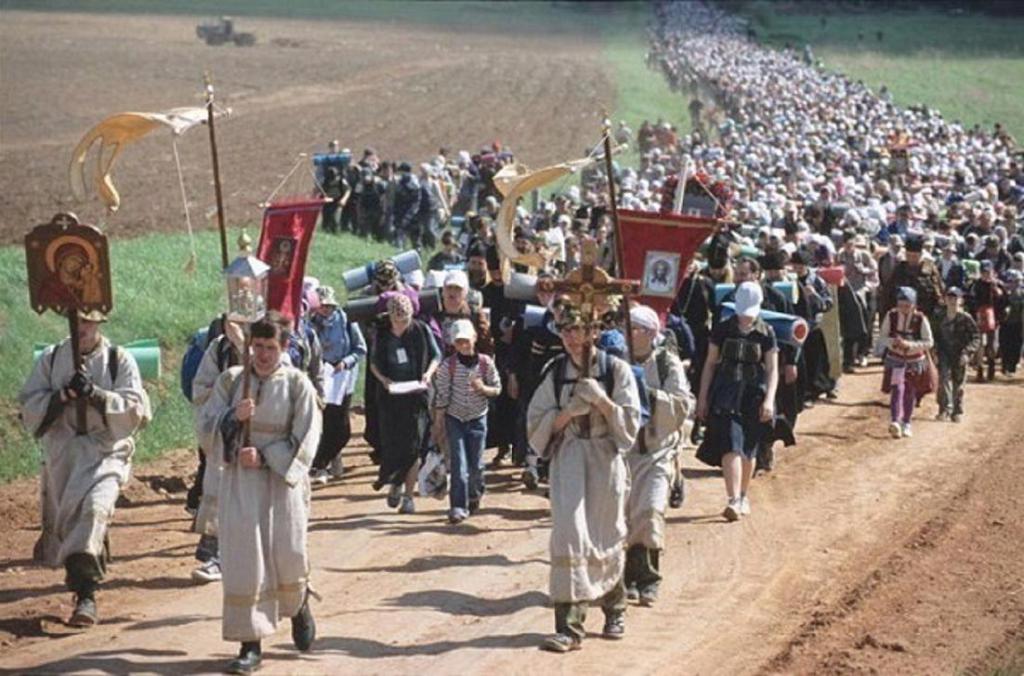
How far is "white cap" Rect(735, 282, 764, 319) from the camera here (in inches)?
690

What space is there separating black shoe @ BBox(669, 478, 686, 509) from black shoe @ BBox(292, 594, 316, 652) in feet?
14.4

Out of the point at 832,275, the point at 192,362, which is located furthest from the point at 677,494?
the point at 832,275

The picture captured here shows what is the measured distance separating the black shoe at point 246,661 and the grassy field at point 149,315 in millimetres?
7351

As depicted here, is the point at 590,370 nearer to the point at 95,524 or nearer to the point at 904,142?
the point at 95,524

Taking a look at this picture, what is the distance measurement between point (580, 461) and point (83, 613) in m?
3.20

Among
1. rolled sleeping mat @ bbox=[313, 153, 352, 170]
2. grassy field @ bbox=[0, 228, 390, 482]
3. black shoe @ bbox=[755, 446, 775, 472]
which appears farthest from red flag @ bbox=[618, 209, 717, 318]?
rolled sleeping mat @ bbox=[313, 153, 352, 170]

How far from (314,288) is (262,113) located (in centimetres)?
3966

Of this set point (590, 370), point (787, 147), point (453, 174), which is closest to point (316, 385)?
point (590, 370)

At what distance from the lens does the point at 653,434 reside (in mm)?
14609

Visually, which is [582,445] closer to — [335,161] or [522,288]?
[522,288]

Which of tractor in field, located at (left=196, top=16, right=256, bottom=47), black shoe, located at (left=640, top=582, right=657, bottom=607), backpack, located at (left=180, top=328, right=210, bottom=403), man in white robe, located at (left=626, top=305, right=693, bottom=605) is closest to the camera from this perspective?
man in white robe, located at (left=626, top=305, right=693, bottom=605)

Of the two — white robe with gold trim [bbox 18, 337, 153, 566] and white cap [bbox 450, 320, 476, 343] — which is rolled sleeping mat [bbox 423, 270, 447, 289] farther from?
white robe with gold trim [bbox 18, 337, 153, 566]

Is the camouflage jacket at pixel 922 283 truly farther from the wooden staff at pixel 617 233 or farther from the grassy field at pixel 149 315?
the wooden staff at pixel 617 233

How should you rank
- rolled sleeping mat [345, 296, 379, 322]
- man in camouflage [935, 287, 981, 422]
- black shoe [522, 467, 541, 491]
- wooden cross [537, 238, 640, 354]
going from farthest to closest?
man in camouflage [935, 287, 981, 422]
black shoe [522, 467, 541, 491]
rolled sleeping mat [345, 296, 379, 322]
wooden cross [537, 238, 640, 354]
